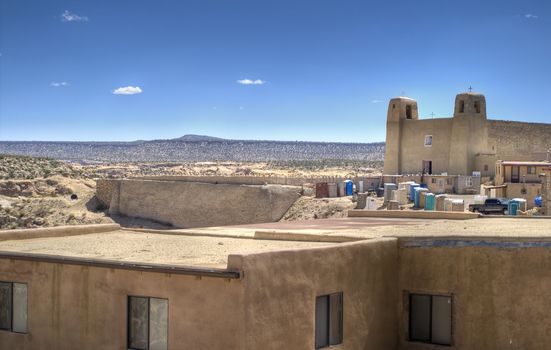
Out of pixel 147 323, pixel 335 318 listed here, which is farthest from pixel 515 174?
pixel 147 323

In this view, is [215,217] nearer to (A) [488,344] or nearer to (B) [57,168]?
(B) [57,168]

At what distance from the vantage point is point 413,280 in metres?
11.7

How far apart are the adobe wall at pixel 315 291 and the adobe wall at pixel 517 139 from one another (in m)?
41.8

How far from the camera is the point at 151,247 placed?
12586 mm

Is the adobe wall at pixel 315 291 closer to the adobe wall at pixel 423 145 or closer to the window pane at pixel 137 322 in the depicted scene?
the window pane at pixel 137 322

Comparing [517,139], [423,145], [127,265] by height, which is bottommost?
[127,265]

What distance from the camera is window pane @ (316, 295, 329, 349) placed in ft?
33.5

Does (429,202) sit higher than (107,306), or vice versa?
(429,202)

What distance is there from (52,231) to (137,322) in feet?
18.3

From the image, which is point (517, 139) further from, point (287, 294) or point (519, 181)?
point (287, 294)

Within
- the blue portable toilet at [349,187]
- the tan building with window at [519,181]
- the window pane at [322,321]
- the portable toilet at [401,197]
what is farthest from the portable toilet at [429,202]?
the window pane at [322,321]

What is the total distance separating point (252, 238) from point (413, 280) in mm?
3520

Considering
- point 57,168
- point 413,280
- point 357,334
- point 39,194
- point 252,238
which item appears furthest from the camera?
point 57,168

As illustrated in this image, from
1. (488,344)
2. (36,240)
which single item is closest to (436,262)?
(488,344)
